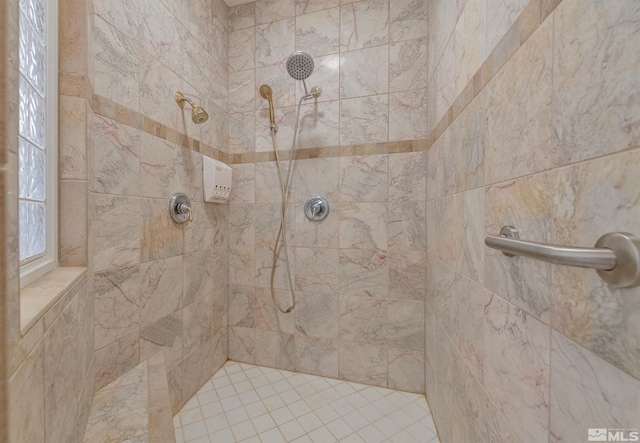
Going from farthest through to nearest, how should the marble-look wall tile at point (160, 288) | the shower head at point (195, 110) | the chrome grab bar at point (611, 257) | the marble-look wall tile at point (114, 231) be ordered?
the shower head at point (195, 110), the marble-look wall tile at point (160, 288), the marble-look wall tile at point (114, 231), the chrome grab bar at point (611, 257)

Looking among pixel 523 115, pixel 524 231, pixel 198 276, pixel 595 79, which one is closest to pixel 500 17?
pixel 523 115

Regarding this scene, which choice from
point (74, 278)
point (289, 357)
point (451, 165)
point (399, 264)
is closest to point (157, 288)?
point (74, 278)

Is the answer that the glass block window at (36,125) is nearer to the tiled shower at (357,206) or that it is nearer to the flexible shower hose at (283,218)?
the tiled shower at (357,206)

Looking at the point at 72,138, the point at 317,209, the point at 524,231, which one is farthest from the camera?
the point at 317,209

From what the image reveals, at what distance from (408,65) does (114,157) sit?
5.26 feet

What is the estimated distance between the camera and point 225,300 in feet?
5.83

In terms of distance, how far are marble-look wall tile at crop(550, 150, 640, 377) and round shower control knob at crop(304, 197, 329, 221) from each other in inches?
48.5

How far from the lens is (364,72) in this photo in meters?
1.56

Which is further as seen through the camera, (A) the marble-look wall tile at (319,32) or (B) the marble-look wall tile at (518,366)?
(A) the marble-look wall tile at (319,32)

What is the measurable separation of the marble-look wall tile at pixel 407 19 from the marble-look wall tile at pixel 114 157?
154cm

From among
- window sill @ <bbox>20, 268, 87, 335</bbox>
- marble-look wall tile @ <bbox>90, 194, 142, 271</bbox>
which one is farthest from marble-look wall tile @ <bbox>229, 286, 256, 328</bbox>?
window sill @ <bbox>20, 268, 87, 335</bbox>

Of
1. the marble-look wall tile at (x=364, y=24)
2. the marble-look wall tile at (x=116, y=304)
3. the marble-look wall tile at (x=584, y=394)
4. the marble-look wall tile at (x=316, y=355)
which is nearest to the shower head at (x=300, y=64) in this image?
the marble-look wall tile at (x=364, y=24)

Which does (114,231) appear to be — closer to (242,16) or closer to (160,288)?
(160,288)

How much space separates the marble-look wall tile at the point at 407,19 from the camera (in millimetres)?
1464
